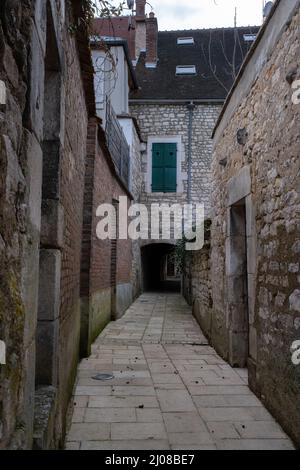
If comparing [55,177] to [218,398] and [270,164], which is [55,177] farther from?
[218,398]

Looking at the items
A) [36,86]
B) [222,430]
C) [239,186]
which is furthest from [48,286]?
[239,186]

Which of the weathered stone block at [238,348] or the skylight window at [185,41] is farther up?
the skylight window at [185,41]

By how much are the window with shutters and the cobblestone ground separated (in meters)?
8.56

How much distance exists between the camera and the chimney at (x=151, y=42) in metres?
16.3

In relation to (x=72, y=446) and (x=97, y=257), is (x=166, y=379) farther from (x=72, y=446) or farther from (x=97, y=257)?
(x=97, y=257)

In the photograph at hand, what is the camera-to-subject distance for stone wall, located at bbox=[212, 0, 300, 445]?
3117 millimetres

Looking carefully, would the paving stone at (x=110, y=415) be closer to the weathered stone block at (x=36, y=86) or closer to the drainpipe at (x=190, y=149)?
the weathered stone block at (x=36, y=86)

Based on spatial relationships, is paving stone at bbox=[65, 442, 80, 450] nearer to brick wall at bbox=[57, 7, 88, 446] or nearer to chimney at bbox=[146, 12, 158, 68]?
brick wall at bbox=[57, 7, 88, 446]

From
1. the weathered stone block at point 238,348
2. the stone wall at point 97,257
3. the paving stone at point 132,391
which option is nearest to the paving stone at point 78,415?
the paving stone at point 132,391

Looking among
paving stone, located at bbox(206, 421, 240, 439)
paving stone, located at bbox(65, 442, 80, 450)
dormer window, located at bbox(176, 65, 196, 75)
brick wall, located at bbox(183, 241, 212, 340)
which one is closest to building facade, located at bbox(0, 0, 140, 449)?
paving stone, located at bbox(65, 442, 80, 450)

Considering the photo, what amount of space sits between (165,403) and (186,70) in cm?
1513

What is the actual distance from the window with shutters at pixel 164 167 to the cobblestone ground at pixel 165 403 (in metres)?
8.56

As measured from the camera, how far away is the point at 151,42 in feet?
54.1
